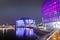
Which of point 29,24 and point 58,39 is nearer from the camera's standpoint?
point 58,39

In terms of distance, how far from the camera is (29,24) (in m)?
4.56

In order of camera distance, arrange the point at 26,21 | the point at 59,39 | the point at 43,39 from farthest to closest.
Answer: the point at 26,21 < the point at 59,39 < the point at 43,39

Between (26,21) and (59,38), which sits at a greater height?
(26,21)

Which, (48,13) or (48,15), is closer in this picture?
(48,13)

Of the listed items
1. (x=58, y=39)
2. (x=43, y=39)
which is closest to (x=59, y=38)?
(x=58, y=39)

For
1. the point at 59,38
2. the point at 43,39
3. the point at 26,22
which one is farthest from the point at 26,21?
the point at 43,39

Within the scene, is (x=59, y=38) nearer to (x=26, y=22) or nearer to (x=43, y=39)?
(x=43, y=39)

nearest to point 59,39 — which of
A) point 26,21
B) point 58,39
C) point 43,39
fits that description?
point 58,39

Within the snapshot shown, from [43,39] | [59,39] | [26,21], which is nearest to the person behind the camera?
[43,39]

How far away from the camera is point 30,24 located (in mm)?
4539

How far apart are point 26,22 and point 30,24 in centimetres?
15

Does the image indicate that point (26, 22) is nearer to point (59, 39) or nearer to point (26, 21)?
point (26, 21)

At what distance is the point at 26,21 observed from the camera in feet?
14.4

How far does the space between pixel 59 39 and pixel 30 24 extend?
2020 millimetres
